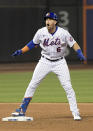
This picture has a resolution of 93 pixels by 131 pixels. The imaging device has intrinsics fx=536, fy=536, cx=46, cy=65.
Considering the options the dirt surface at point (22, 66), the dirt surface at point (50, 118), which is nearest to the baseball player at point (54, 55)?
the dirt surface at point (50, 118)

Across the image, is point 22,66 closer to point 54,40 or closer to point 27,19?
point 27,19

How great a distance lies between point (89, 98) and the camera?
12875mm

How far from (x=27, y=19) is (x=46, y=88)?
8.83 metres

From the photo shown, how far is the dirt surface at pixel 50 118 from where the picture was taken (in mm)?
8477

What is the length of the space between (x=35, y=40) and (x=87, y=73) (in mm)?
10334

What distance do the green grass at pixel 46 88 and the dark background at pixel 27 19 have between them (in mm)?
3959

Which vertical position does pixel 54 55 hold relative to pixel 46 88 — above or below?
above

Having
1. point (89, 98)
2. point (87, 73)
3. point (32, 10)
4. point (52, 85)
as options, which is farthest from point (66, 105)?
point (32, 10)

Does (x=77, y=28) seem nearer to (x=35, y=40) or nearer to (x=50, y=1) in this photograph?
(x=50, y=1)

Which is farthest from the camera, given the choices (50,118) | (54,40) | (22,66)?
(22,66)

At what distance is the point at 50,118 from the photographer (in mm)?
9453

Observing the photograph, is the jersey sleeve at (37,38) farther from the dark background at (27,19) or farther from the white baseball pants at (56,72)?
the dark background at (27,19)

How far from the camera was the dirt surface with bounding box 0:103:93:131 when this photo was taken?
848cm

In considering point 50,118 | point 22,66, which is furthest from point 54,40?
point 22,66
